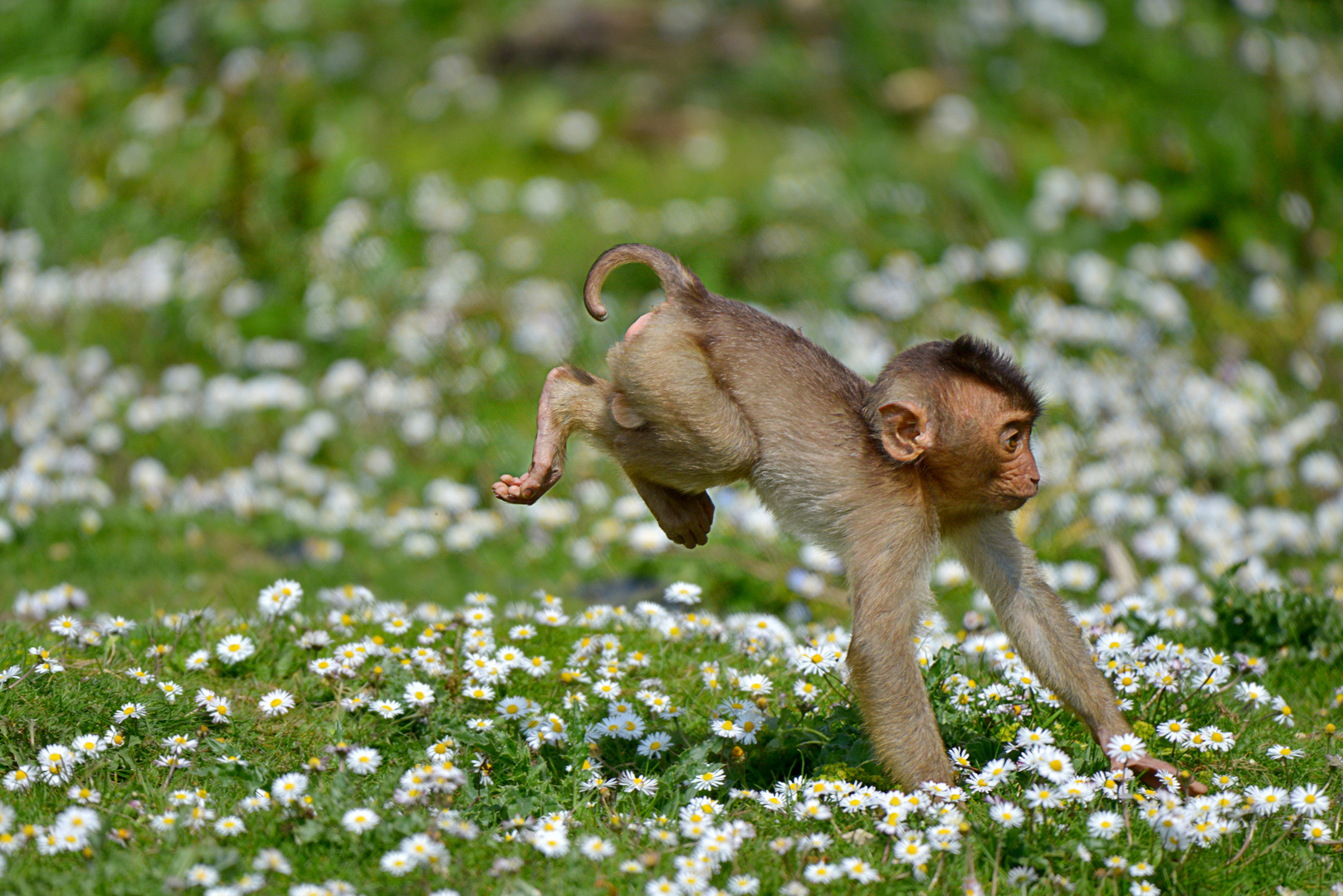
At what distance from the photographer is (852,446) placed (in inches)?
161

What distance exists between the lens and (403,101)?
1309 cm

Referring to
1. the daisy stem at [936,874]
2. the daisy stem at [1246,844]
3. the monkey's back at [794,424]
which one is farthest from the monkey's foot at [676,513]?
the daisy stem at [1246,844]

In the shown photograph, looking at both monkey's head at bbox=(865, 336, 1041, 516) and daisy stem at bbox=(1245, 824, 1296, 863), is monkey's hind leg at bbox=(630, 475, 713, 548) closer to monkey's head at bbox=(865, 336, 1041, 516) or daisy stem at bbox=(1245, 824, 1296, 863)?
monkey's head at bbox=(865, 336, 1041, 516)

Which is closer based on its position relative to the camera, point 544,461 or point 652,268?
point 544,461

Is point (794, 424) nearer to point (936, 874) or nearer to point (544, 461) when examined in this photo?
point (544, 461)

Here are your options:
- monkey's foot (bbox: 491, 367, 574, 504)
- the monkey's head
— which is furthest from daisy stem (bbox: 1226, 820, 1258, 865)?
monkey's foot (bbox: 491, 367, 574, 504)

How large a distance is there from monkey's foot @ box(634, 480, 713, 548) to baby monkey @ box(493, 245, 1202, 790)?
0.07 metres

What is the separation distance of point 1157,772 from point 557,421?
6.81 feet

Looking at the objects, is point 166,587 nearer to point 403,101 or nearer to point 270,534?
point 270,534

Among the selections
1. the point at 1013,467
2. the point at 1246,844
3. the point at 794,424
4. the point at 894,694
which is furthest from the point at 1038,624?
the point at 794,424

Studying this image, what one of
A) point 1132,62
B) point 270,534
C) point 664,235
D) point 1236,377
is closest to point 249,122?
point 664,235

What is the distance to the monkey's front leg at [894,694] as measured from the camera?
3752 millimetres

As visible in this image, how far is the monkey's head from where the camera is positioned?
4.00 metres

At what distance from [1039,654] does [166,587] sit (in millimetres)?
4349
